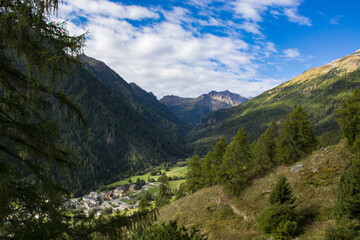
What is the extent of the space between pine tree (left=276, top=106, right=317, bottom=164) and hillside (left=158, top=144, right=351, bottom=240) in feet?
5.27

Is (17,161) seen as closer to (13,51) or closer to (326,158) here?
(13,51)

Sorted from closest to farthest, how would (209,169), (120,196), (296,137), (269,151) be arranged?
1. (296,137)
2. (269,151)
3. (209,169)
4. (120,196)

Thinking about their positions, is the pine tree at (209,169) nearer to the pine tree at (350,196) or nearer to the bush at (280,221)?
the bush at (280,221)

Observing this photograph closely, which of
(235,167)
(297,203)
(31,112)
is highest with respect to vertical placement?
(31,112)

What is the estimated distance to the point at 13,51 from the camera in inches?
191

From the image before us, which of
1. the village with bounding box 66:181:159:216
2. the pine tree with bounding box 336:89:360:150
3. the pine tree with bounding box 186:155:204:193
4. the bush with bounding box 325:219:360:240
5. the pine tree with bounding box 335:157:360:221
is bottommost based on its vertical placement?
the village with bounding box 66:181:159:216

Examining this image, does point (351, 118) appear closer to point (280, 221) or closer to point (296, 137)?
point (296, 137)

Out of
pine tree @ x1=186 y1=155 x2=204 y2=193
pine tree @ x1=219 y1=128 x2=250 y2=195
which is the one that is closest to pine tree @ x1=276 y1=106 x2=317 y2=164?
pine tree @ x1=219 y1=128 x2=250 y2=195

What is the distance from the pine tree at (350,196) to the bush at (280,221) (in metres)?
3.81

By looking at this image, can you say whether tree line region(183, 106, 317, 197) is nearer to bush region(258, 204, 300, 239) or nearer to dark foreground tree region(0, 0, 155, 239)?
bush region(258, 204, 300, 239)

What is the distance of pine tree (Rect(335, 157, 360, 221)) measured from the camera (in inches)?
555

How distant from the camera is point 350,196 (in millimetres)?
14266

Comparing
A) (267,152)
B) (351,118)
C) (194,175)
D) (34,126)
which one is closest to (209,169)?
(194,175)

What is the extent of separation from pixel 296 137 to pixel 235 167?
11420mm
